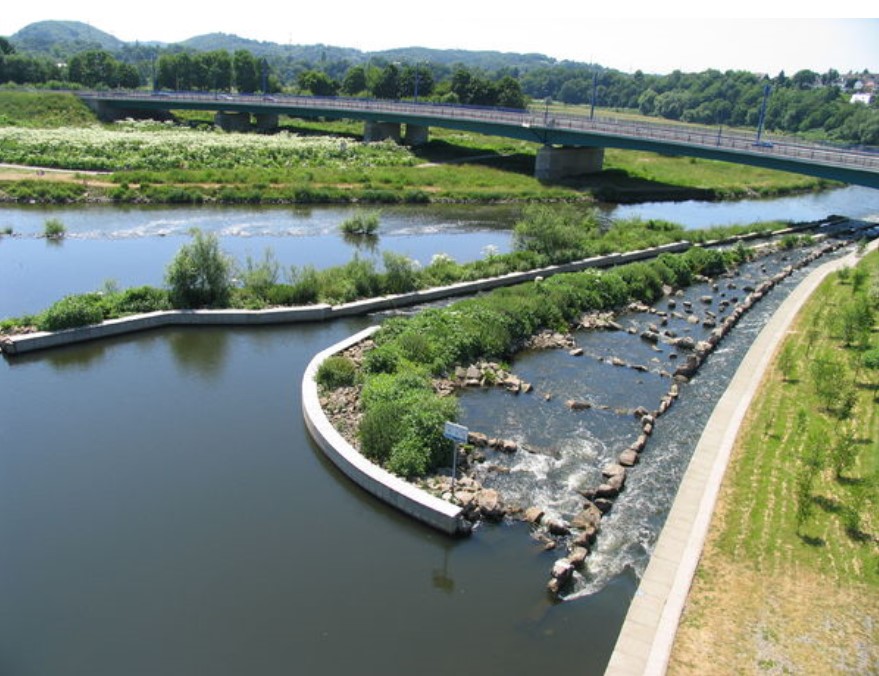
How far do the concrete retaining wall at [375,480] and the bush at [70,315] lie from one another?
38.7 ft

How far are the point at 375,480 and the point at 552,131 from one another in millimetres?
64447

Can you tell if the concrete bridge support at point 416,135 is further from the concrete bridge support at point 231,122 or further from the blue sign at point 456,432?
the blue sign at point 456,432

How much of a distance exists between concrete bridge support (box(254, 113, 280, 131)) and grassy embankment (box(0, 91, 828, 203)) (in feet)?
42.1

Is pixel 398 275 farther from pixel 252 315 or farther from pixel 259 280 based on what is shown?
pixel 252 315

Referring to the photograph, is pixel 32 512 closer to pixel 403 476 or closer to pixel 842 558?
pixel 403 476

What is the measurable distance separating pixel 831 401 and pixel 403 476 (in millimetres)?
15195

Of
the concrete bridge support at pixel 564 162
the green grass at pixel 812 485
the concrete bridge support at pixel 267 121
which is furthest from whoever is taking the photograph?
the concrete bridge support at pixel 267 121

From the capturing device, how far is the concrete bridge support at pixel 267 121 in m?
111

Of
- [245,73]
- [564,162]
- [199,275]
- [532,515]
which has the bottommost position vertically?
[532,515]

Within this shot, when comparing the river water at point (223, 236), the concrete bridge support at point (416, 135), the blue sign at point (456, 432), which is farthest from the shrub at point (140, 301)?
the concrete bridge support at point (416, 135)

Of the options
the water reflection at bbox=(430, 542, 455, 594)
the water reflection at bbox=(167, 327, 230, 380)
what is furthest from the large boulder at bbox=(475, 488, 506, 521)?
the water reflection at bbox=(167, 327, 230, 380)

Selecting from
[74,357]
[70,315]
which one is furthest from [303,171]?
[74,357]

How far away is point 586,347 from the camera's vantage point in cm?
3222

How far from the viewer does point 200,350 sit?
99.3 feet
